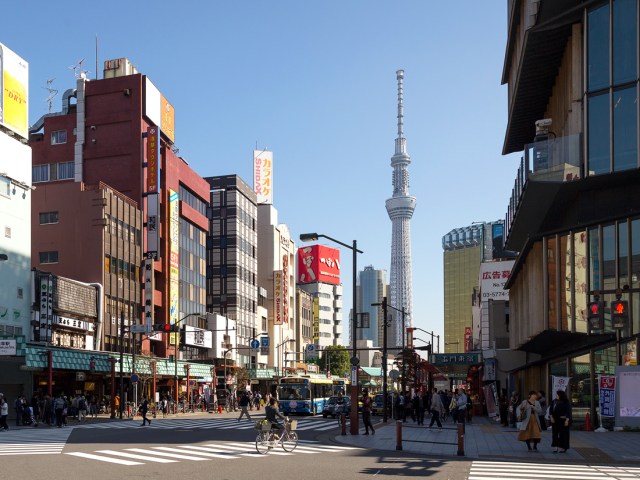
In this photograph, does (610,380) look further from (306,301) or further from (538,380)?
(306,301)

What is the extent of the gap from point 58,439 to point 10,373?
23012mm

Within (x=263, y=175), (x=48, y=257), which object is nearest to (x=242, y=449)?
(x=48, y=257)

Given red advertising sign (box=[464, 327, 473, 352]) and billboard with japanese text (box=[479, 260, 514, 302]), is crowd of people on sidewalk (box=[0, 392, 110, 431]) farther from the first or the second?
red advertising sign (box=[464, 327, 473, 352])

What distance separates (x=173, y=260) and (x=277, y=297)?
46.4 meters

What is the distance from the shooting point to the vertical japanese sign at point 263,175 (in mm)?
139875

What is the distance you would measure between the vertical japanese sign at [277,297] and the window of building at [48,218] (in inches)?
2259

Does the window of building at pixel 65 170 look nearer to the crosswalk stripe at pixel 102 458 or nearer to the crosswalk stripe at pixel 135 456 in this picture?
the crosswalk stripe at pixel 135 456

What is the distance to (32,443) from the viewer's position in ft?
97.1

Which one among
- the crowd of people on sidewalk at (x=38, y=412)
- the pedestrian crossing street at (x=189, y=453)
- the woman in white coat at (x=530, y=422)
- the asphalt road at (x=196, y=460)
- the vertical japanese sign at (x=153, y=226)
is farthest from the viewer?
the vertical japanese sign at (x=153, y=226)

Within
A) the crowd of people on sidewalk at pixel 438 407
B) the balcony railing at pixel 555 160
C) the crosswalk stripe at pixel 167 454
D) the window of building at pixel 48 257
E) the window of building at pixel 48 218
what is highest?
the window of building at pixel 48 218

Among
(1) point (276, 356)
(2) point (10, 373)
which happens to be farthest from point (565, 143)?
(1) point (276, 356)

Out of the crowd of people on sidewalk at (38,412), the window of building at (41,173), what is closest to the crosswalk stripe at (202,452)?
the crowd of people on sidewalk at (38,412)

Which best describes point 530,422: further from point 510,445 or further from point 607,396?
point 607,396

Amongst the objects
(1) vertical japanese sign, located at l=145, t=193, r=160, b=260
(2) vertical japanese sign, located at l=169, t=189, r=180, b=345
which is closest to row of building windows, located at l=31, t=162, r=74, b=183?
(1) vertical japanese sign, located at l=145, t=193, r=160, b=260
